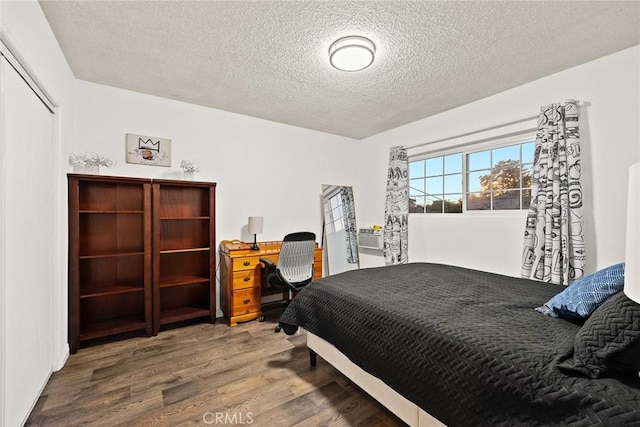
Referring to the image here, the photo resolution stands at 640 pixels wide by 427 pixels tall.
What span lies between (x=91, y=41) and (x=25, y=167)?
1.09 m

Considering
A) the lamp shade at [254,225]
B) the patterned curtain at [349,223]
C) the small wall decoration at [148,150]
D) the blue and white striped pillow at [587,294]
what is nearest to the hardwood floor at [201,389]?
the blue and white striped pillow at [587,294]

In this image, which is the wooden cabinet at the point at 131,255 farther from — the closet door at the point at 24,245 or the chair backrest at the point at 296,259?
the chair backrest at the point at 296,259

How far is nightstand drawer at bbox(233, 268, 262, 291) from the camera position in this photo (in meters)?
3.12

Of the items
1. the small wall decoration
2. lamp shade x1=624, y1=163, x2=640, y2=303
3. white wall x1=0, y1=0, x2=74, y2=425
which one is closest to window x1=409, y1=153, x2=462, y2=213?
lamp shade x1=624, y1=163, x2=640, y2=303

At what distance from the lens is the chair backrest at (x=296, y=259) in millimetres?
3027

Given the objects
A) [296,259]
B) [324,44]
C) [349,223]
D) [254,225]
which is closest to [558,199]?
[324,44]

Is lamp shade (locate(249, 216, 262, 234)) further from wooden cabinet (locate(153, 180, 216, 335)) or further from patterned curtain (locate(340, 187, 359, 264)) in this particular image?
patterned curtain (locate(340, 187, 359, 264))

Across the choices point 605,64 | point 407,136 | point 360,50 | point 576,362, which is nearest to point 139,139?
point 360,50

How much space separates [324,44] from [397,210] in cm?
241

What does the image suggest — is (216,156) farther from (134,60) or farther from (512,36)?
(512,36)

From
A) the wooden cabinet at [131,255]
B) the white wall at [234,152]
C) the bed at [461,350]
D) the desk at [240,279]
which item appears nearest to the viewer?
the bed at [461,350]

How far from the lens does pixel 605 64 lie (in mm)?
2281

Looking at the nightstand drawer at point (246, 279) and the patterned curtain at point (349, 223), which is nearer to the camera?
the nightstand drawer at point (246, 279)

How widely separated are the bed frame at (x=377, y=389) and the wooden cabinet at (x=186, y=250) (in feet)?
5.27
